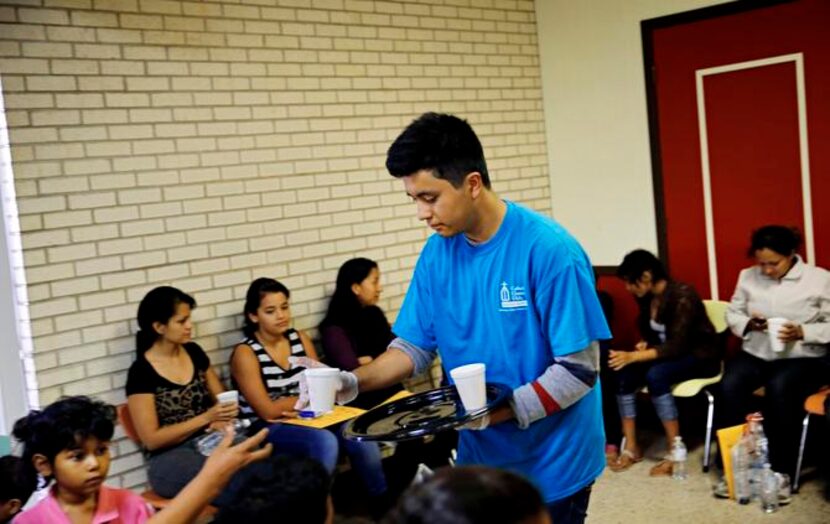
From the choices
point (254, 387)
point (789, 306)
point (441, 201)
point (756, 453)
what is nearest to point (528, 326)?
point (441, 201)

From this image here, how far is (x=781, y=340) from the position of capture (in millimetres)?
4891

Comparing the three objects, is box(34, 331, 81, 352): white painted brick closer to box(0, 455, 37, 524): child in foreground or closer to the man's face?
box(0, 455, 37, 524): child in foreground

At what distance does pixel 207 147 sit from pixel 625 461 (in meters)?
2.88

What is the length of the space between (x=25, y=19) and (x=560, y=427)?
3211mm


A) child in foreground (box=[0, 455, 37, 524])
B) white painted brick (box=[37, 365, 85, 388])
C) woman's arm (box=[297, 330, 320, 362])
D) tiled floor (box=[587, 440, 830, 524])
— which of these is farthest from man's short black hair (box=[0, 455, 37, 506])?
tiled floor (box=[587, 440, 830, 524])

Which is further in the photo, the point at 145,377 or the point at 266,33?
the point at 266,33

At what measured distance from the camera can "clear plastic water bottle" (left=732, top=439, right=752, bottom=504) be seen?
187 inches

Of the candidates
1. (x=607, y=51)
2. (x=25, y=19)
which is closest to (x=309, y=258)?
(x=25, y=19)

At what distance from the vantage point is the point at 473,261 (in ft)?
8.29

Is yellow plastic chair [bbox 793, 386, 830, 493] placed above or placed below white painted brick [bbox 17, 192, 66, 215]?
below

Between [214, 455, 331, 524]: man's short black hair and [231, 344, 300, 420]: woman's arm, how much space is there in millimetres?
3027

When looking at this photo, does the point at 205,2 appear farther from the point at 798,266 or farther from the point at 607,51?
the point at 798,266

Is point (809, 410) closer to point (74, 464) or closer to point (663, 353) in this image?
point (663, 353)

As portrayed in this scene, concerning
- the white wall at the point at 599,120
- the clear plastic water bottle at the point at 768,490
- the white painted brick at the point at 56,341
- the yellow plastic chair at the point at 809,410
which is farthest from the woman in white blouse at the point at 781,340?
the white painted brick at the point at 56,341
